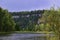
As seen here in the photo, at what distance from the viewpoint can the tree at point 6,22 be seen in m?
36.3

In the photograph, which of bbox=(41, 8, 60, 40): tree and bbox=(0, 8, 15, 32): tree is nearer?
bbox=(41, 8, 60, 40): tree

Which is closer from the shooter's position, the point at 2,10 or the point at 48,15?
the point at 48,15

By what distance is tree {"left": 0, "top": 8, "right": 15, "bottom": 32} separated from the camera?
119 feet

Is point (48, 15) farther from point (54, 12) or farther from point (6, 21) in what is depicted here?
point (6, 21)

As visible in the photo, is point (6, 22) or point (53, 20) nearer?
point (53, 20)

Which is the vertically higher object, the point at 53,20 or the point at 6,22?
the point at 53,20

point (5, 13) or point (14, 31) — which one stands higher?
point (5, 13)

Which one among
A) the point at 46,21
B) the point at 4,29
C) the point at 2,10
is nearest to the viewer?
the point at 46,21

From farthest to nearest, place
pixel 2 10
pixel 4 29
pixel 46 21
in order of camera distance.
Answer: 1. pixel 2 10
2. pixel 4 29
3. pixel 46 21

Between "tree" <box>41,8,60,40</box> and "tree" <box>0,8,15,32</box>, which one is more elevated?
"tree" <box>41,8,60,40</box>

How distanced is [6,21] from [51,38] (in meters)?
28.7

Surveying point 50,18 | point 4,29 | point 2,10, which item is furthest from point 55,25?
point 2,10

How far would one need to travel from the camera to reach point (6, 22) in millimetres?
36531

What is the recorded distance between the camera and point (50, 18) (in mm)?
8188
